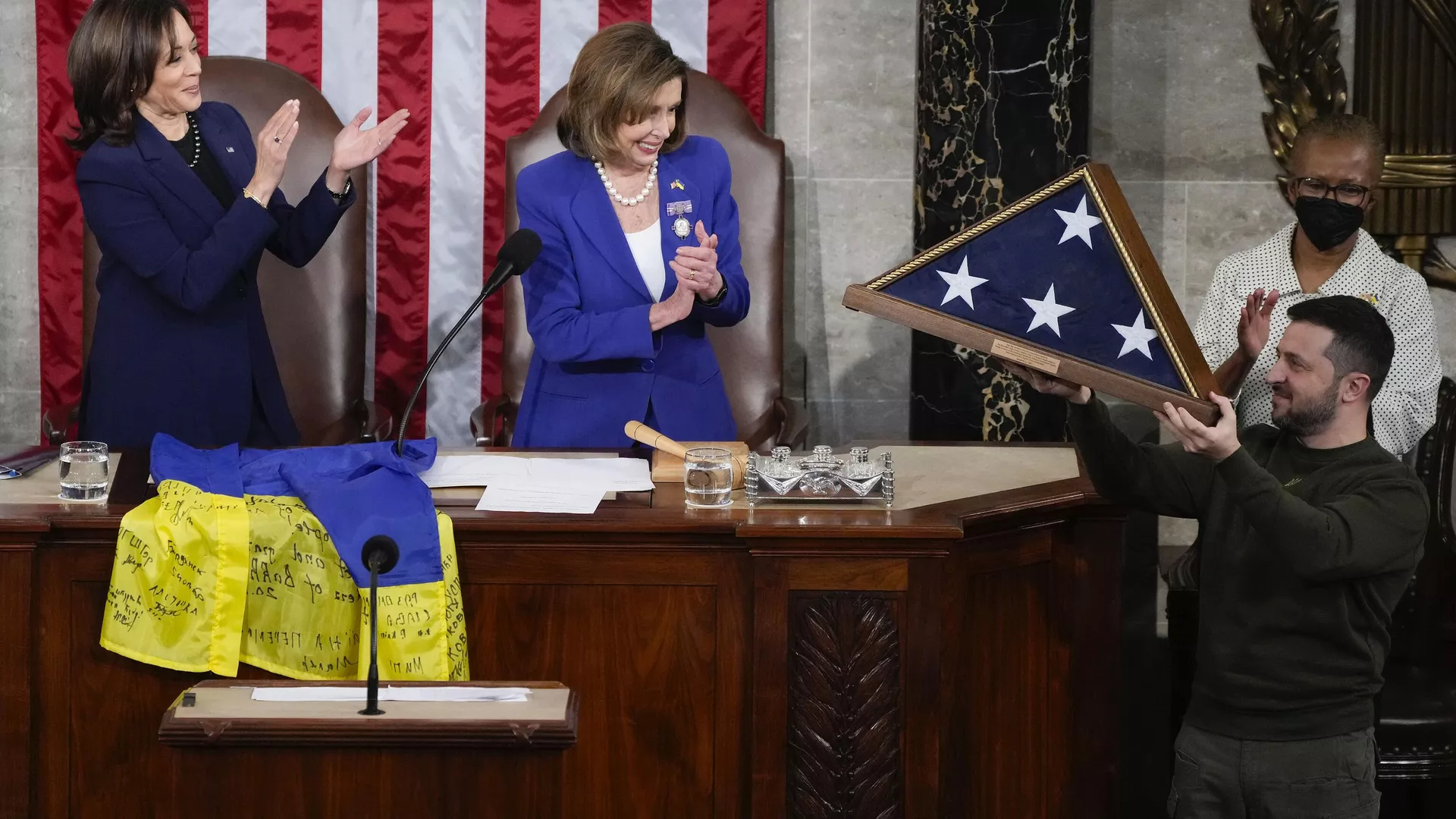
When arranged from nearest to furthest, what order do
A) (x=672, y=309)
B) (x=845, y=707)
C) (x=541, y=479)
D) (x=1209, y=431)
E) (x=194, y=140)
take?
(x=1209, y=431)
(x=845, y=707)
(x=541, y=479)
(x=672, y=309)
(x=194, y=140)

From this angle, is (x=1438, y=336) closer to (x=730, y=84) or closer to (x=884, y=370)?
(x=884, y=370)

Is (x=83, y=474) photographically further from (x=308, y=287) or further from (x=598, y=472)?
(x=308, y=287)

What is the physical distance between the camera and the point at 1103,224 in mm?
2822

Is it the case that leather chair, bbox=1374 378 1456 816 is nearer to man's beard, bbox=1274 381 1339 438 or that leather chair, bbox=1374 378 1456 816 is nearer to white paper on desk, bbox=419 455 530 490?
man's beard, bbox=1274 381 1339 438

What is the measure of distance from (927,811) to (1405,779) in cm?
136

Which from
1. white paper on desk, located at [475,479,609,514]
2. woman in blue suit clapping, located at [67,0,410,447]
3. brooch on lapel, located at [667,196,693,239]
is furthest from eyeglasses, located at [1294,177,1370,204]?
woman in blue suit clapping, located at [67,0,410,447]

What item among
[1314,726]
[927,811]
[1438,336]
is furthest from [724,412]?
[1438,336]

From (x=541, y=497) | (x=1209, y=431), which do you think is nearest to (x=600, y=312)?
(x=541, y=497)

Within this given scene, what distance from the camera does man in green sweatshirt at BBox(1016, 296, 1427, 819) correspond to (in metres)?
2.79

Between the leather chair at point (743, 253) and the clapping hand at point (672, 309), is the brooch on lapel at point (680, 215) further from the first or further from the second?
the leather chair at point (743, 253)

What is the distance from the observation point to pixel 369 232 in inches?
191

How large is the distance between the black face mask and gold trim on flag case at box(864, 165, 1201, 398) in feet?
3.55

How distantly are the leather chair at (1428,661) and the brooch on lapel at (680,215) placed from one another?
186cm

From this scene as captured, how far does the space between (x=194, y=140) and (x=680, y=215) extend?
1162 millimetres
